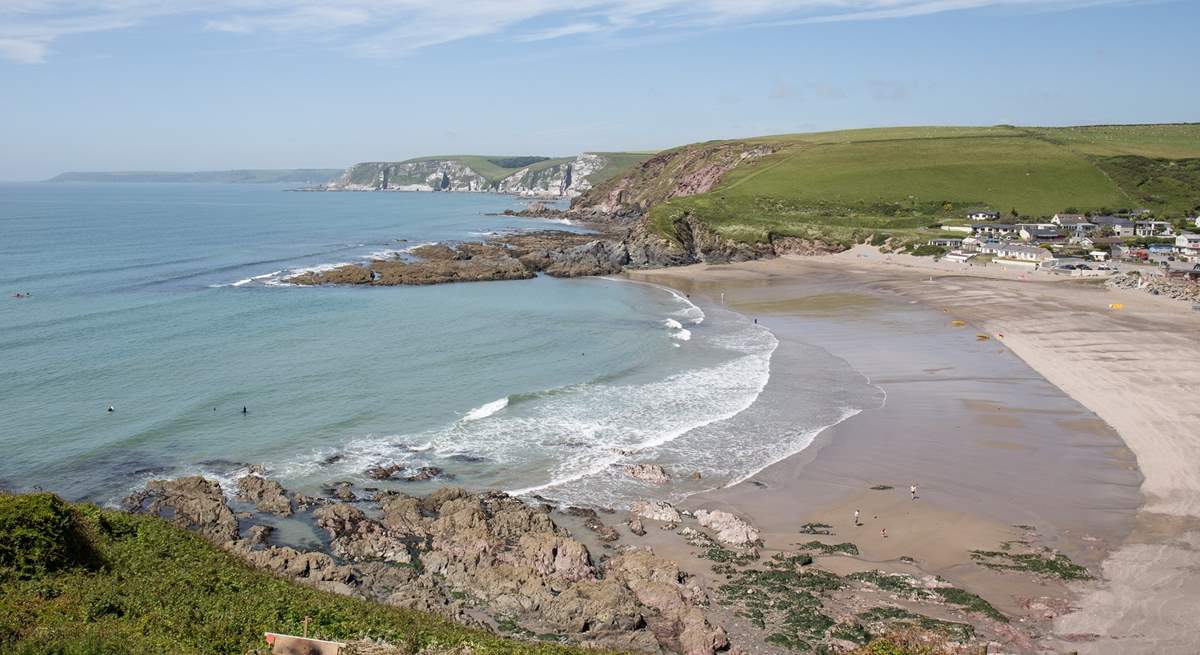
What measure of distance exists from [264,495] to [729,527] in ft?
51.2

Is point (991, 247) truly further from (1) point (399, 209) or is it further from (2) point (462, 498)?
(1) point (399, 209)

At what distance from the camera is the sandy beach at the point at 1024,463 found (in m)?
21.4

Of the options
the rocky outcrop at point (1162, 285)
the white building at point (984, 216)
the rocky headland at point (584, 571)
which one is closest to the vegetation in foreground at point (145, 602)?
the rocky headland at point (584, 571)

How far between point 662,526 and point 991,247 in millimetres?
79486

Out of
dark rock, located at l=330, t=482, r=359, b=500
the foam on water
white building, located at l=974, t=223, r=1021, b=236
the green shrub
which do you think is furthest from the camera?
white building, located at l=974, t=223, r=1021, b=236

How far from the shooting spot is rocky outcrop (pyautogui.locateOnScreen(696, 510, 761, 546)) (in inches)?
978

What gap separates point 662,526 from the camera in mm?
25953

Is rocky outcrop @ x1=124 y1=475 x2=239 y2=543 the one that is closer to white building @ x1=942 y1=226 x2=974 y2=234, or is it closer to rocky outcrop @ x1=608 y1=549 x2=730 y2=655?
rocky outcrop @ x1=608 y1=549 x2=730 y2=655

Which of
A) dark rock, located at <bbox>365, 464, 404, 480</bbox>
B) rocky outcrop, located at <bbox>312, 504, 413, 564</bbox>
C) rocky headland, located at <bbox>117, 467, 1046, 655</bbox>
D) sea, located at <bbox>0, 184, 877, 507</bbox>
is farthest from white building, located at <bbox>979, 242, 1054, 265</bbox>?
rocky outcrop, located at <bbox>312, 504, 413, 564</bbox>

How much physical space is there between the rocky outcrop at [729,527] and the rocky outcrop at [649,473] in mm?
3241

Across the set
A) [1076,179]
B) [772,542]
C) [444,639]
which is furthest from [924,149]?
[444,639]

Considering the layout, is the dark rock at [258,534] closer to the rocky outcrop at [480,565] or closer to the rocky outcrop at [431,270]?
the rocky outcrop at [480,565]

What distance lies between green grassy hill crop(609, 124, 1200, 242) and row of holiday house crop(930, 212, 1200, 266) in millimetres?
8215

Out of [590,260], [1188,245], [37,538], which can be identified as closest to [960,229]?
[1188,245]
